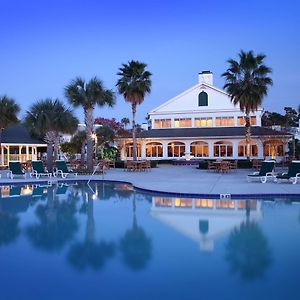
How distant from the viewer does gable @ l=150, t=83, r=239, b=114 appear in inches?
1583

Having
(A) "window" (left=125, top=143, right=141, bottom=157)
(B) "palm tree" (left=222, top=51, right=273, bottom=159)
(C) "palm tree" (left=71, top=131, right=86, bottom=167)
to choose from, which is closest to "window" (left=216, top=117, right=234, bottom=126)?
(A) "window" (left=125, top=143, right=141, bottom=157)

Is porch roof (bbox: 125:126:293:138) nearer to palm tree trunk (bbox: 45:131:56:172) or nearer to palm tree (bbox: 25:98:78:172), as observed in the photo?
palm tree trunk (bbox: 45:131:56:172)

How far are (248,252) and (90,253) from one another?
3087mm

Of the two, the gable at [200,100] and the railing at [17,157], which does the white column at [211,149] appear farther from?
the railing at [17,157]

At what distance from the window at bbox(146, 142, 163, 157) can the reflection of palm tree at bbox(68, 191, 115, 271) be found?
102 ft

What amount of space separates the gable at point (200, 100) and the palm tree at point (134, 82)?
29.8 ft

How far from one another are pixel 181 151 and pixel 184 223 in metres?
29.6

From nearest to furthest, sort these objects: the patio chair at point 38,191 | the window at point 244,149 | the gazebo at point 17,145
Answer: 1. the patio chair at point 38,191
2. the gazebo at point 17,145
3. the window at point 244,149

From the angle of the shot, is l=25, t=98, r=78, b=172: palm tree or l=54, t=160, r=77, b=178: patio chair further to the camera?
l=25, t=98, r=78, b=172: palm tree

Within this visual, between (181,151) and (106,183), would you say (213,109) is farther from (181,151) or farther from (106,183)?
(106,183)

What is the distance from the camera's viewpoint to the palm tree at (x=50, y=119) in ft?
79.8

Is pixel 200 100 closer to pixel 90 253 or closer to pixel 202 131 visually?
pixel 202 131

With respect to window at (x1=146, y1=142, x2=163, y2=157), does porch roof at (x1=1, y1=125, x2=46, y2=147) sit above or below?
above

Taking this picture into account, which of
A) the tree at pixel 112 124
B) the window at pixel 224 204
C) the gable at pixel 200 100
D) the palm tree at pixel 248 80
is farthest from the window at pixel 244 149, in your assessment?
the window at pixel 224 204
